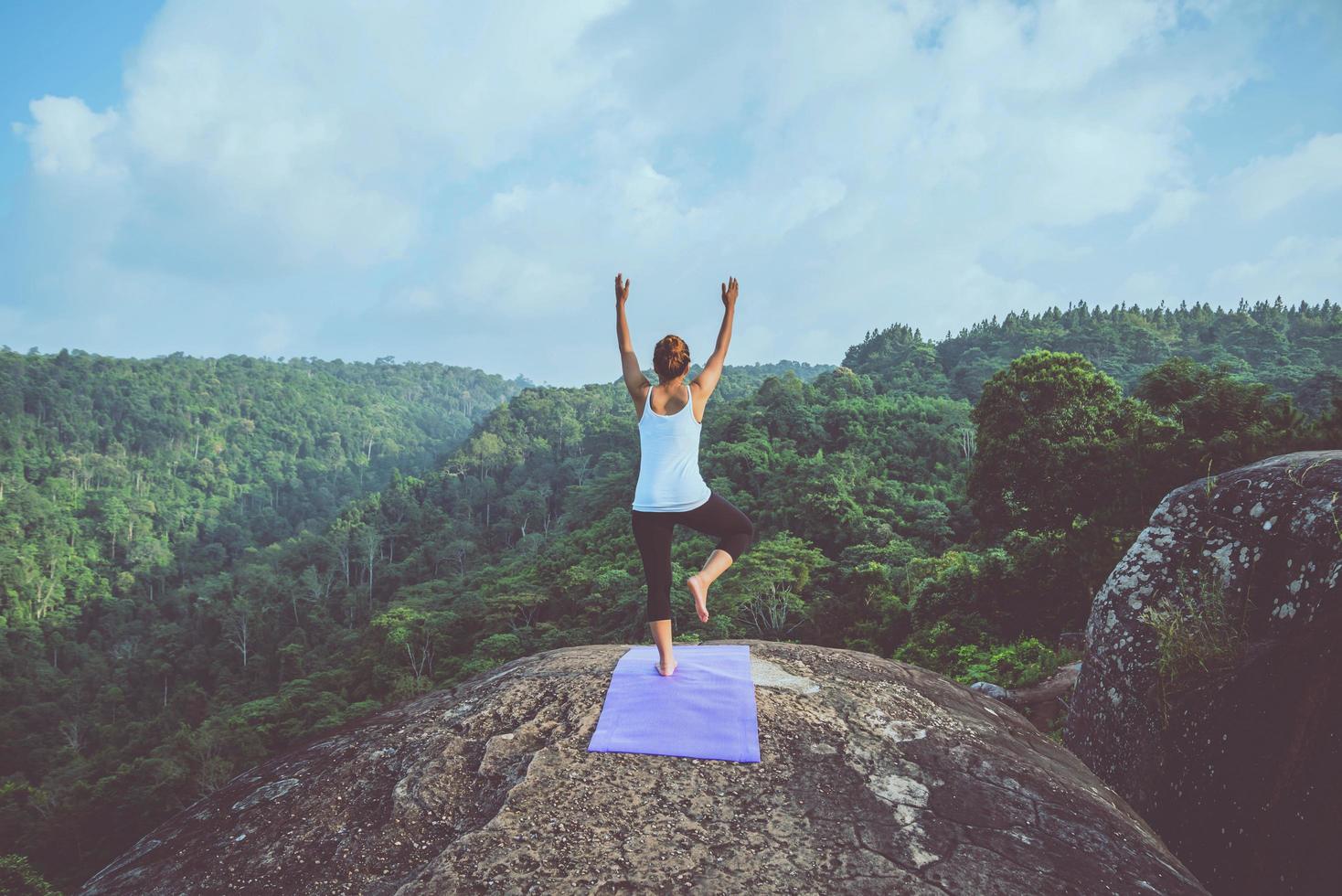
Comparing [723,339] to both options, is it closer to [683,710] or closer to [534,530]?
[683,710]

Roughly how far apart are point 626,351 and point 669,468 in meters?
0.74

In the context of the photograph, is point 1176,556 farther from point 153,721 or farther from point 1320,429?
point 153,721

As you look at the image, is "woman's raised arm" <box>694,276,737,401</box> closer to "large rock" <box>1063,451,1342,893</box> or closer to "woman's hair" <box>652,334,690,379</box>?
"woman's hair" <box>652,334,690,379</box>

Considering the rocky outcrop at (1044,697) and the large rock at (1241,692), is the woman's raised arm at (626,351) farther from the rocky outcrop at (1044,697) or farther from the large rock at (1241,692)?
the rocky outcrop at (1044,697)

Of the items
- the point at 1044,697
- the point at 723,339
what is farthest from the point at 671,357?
the point at 1044,697

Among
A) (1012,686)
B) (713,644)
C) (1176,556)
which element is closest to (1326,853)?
(1176,556)

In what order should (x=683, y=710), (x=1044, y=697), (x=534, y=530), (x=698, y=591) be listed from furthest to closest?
(x=534, y=530)
(x=1044, y=697)
(x=698, y=591)
(x=683, y=710)

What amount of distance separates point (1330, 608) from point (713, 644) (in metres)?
3.15

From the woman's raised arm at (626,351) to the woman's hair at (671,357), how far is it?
7.1 inches

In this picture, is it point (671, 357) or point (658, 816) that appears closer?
point (658, 816)

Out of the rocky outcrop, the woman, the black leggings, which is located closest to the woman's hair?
the woman

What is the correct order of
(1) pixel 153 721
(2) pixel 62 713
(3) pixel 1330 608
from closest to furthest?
1. (3) pixel 1330 608
2. (1) pixel 153 721
3. (2) pixel 62 713

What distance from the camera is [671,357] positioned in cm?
377

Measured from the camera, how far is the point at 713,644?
4566 mm
